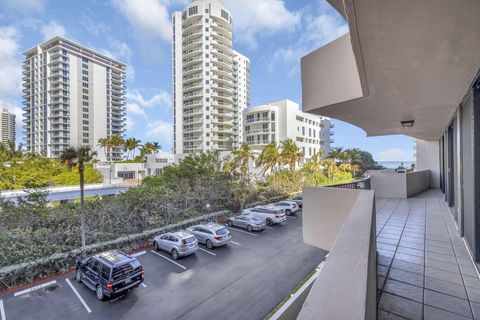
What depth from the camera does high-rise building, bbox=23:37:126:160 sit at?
61250mm

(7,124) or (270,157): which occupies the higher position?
(7,124)

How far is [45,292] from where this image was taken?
9273mm

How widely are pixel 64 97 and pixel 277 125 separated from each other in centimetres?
5532

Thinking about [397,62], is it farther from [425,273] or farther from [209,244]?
[209,244]

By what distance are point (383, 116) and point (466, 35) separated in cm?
527

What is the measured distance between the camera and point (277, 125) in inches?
1720

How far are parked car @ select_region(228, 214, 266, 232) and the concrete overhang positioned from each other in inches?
Answer: 424

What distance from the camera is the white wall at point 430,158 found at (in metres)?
14.3

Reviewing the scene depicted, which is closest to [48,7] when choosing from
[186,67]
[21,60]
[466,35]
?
[186,67]

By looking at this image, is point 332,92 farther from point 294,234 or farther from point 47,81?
point 47,81

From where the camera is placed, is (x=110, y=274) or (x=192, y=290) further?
(x=192, y=290)

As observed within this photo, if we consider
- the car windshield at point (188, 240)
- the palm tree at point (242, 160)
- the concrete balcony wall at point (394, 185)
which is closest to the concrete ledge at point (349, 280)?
the concrete balcony wall at point (394, 185)

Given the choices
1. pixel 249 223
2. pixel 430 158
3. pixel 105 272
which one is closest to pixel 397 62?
pixel 105 272

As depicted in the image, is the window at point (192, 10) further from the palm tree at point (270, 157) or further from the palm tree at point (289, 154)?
the palm tree at point (289, 154)
